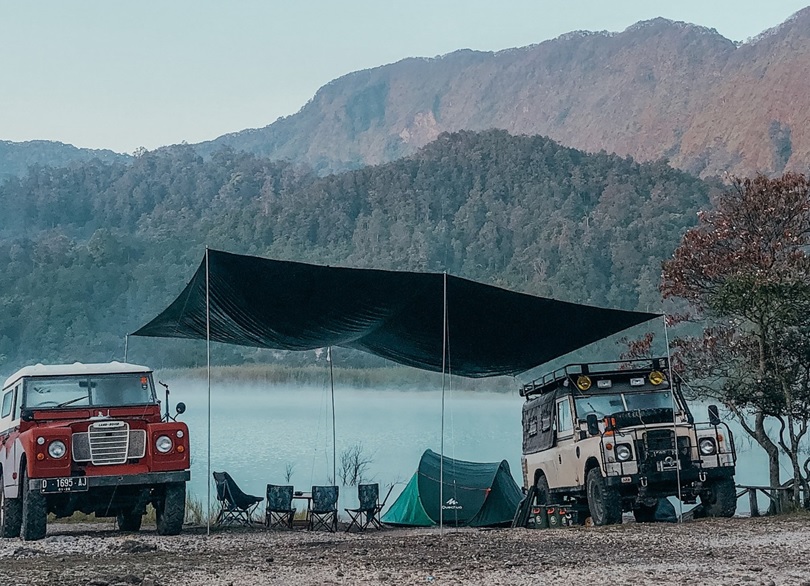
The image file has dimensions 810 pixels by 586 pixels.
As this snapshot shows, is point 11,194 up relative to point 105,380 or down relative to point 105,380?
up

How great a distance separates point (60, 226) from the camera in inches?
3600

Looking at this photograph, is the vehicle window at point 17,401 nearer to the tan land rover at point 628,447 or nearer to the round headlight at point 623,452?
the tan land rover at point 628,447

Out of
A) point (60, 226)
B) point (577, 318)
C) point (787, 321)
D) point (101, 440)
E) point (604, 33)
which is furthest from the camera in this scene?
point (604, 33)

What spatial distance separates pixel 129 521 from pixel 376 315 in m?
3.79

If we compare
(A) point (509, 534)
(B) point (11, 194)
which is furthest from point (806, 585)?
(B) point (11, 194)

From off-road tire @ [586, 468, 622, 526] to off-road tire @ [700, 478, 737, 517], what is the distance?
1.18 metres

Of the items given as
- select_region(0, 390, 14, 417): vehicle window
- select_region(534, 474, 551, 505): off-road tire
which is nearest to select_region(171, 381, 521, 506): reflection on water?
select_region(534, 474, 551, 505): off-road tire

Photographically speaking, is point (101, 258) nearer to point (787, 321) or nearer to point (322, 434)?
point (322, 434)

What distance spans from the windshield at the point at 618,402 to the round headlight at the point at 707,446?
0.76m

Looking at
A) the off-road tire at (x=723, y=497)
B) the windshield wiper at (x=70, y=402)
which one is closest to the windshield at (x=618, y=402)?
the off-road tire at (x=723, y=497)

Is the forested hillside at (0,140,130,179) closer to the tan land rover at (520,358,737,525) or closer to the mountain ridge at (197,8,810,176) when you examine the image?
the mountain ridge at (197,8,810,176)

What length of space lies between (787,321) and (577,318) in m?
3.11

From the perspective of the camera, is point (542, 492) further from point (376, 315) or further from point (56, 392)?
point (56, 392)

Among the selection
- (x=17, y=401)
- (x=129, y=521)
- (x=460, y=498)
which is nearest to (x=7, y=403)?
(x=17, y=401)
